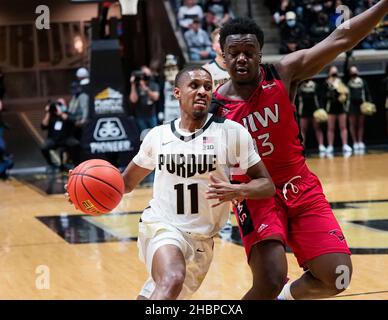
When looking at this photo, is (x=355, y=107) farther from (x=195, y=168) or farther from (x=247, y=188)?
(x=247, y=188)

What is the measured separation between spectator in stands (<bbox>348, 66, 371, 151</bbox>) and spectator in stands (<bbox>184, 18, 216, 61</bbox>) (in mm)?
3183

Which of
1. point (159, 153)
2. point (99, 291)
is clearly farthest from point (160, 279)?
point (99, 291)

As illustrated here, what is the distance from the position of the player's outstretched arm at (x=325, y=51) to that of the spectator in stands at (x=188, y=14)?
14881 mm

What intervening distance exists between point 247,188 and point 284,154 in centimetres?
69


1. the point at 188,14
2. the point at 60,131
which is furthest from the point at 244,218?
the point at 188,14

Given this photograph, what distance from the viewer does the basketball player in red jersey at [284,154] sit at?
5.16 m

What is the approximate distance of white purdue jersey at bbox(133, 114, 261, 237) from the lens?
16.0ft

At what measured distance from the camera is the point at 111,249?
28.8 feet

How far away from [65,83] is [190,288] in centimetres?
1657

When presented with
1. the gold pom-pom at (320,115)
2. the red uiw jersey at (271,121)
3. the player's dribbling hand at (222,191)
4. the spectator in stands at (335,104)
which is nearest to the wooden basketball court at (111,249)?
the red uiw jersey at (271,121)

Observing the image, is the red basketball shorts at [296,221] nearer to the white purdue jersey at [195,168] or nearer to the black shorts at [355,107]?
the white purdue jersey at [195,168]

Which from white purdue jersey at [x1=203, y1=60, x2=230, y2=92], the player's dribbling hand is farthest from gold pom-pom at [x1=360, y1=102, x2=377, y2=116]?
the player's dribbling hand

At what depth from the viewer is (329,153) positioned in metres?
18.7

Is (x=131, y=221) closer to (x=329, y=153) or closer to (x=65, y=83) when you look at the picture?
(x=329, y=153)
